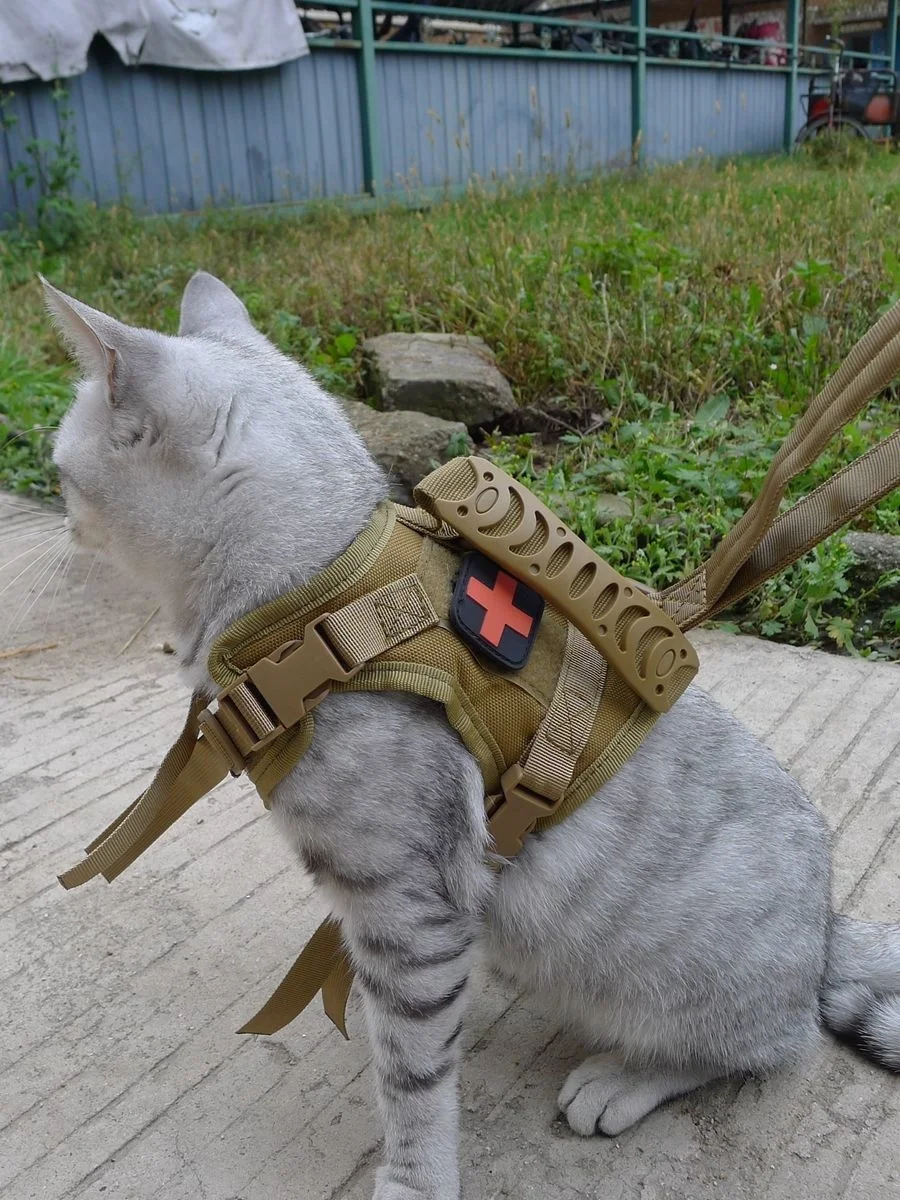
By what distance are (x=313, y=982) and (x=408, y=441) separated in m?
2.77

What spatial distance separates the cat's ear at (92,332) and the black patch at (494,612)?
607 millimetres

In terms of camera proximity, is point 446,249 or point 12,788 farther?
point 446,249

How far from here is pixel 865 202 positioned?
24.9ft

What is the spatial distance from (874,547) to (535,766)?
2446 mm

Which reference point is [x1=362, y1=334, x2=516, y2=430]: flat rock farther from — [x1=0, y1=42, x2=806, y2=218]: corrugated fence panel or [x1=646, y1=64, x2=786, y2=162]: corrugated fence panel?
[x1=646, y1=64, x2=786, y2=162]: corrugated fence panel

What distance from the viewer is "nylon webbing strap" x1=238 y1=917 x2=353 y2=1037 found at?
1.82m

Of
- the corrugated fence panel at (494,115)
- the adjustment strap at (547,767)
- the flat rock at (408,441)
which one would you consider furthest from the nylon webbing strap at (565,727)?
the corrugated fence panel at (494,115)

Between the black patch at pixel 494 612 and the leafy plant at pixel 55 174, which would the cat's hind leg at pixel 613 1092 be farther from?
the leafy plant at pixel 55 174

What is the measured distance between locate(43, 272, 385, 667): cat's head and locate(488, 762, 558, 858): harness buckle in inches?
17.6

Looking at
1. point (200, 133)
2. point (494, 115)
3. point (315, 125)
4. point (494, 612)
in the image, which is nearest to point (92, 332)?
point (494, 612)

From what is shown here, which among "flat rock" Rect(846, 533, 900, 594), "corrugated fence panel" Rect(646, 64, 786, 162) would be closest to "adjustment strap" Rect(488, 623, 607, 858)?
"flat rock" Rect(846, 533, 900, 594)

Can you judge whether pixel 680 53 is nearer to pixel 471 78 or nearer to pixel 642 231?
pixel 471 78

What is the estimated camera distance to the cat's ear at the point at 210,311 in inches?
75.4

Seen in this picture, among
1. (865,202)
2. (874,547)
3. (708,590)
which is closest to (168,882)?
(708,590)
